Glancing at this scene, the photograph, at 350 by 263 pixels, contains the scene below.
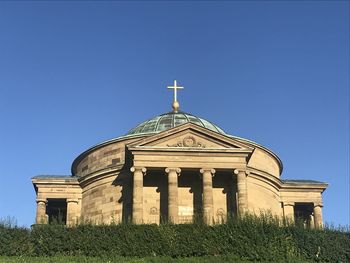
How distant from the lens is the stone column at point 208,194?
44375mm

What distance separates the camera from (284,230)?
37.2 meters

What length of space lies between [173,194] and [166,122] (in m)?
A: 10.6

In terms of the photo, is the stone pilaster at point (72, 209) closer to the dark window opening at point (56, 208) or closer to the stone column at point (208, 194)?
the dark window opening at point (56, 208)

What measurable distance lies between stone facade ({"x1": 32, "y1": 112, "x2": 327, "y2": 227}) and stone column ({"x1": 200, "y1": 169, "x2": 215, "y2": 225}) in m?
0.07

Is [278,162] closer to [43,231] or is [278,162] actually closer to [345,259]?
[345,259]

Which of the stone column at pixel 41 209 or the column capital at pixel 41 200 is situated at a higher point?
the column capital at pixel 41 200

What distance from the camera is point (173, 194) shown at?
45219mm

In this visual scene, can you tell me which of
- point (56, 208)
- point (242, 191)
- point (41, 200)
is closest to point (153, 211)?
point (242, 191)

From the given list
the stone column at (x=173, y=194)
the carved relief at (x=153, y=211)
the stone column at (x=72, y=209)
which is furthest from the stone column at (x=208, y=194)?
the stone column at (x=72, y=209)

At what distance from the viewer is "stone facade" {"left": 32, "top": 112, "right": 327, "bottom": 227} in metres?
45.9

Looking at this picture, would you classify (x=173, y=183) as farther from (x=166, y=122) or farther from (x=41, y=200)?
(x=41, y=200)

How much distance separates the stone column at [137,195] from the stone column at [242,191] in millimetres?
6884

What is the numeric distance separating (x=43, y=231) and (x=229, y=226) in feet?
35.7

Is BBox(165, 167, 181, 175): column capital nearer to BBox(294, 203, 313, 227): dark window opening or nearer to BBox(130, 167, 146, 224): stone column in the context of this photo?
BBox(130, 167, 146, 224): stone column
